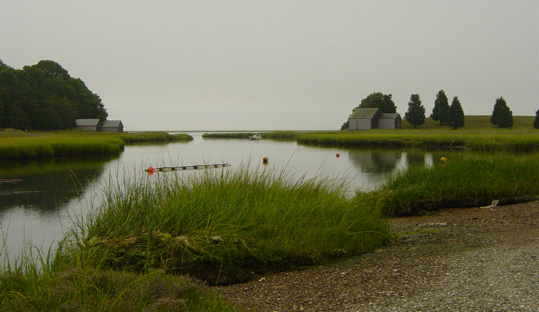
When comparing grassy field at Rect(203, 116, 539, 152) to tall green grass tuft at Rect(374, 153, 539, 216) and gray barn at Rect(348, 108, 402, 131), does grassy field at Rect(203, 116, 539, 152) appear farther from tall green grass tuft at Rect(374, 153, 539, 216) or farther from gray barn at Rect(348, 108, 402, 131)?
tall green grass tuft at Rect(374, 153, 539, 216)

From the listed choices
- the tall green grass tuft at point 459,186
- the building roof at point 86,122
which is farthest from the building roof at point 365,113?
the tall green grass tuft at point 459,186

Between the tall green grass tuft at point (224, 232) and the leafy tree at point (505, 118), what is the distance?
3218 inches

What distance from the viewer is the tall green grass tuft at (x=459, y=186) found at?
37.8 ft

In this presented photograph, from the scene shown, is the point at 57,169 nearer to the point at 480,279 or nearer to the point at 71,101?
the point at 480,279

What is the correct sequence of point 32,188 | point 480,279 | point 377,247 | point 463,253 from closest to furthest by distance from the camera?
point 480,279, point 463,253, point 377,247, point 32,188

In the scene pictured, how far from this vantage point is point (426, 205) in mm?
11539

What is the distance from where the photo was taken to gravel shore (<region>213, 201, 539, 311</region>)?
175 inches

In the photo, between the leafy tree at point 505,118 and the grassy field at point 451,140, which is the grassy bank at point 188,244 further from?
the leafy tree at point 505,118

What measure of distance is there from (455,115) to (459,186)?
7622 centimetres

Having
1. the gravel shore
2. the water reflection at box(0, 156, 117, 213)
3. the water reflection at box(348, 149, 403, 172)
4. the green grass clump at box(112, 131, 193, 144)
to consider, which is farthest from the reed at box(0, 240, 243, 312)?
the green grass clump at box(112, 131, 193, 144)

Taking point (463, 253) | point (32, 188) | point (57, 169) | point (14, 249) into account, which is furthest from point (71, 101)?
point (463, 253)

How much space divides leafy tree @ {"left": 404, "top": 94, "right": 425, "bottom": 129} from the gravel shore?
278 ft

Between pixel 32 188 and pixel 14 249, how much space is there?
36.8 ft

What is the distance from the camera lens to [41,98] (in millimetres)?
68312
